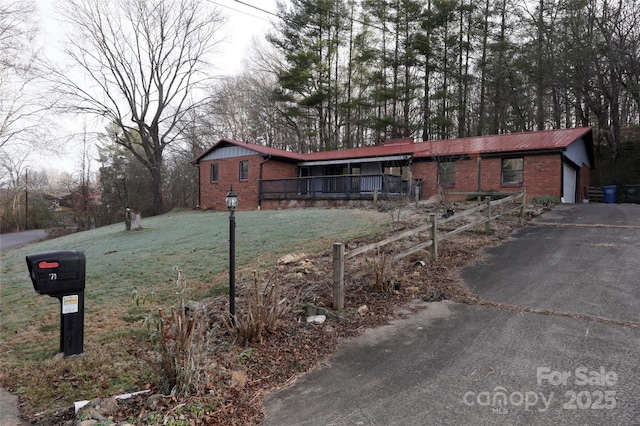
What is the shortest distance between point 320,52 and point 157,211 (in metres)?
18.5

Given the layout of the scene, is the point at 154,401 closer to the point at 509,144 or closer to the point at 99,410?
the point at 99,410

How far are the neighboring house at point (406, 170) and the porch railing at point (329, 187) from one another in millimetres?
50

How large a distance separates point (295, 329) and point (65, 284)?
2.40 meters

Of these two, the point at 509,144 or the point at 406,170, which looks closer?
the point at 509,144

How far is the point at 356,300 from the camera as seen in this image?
4.83 m

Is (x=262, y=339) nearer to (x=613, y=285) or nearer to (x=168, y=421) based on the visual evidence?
(x=168, y=421)

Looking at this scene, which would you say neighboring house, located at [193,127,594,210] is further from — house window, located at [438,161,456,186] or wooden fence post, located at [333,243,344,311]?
wooden fence post, located at [333,243,344,311]

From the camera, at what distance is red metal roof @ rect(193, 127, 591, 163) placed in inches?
653

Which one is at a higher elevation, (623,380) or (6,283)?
(623,380)

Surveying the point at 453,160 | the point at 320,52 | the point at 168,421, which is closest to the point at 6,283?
the point at 168,421

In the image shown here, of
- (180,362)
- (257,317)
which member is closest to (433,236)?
(257,317)

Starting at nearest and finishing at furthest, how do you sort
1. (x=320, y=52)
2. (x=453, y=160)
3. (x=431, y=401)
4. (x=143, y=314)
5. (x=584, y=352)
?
1. (x=431, y=401)
2. (x=584, y=352)
3. (x=143, y=314)
4. (x=453, y=160)
5. (x=320, y=52)

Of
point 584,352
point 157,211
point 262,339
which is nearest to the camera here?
point 584,352

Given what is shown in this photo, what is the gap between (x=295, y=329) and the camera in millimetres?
4004
